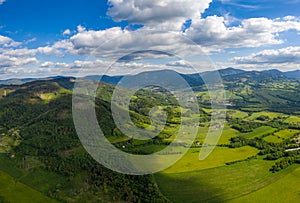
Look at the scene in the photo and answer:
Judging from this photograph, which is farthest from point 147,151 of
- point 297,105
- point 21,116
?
point 297,105

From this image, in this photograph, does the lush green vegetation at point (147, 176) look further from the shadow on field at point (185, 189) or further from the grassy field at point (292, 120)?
the grassy field at point (292, 120)

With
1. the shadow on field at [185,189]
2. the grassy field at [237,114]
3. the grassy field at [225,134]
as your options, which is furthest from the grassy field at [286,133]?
the shadow on field at [185,189]

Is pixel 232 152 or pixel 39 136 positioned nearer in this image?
pixel 232 152

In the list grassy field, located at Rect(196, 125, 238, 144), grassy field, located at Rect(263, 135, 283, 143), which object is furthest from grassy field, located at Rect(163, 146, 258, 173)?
grassy field, located at Rect(263, 135, 283, 143)

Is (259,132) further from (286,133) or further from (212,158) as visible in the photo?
(212,158)

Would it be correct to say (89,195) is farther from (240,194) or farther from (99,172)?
(240,194)

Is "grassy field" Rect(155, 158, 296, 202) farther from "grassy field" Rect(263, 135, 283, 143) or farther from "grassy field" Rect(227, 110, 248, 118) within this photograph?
"grassy field" Rect(227, 110, 248, 118)
